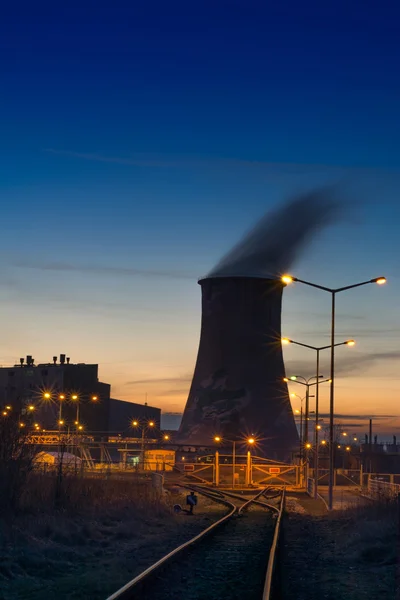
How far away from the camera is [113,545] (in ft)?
48.4

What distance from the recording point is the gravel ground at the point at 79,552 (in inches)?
389

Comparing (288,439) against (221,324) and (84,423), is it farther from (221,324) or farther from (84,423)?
(84,423)

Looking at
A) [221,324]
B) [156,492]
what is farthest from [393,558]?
[221,324]

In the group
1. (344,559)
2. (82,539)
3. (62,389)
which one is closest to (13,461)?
(82,539)

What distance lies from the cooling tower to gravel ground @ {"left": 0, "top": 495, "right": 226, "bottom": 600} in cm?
5186

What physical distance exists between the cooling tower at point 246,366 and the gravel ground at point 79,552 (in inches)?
2042

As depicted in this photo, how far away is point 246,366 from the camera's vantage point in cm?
7188

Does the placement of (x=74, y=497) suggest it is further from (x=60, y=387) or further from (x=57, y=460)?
(x=60, y=387)

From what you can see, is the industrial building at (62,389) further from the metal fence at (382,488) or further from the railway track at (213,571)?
the railway track at (213,571)

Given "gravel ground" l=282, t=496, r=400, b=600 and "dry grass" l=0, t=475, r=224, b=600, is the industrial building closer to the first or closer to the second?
"dry grass" l=0, t=475, r=224, b=600

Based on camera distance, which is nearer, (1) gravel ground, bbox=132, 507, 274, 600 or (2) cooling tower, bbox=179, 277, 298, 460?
(1) gravel ground, bbox=132, 507, 274, 600

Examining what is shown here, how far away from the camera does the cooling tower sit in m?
71.3

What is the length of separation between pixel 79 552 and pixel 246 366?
59.1 m

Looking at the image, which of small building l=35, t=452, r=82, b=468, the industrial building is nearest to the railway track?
small building l=35, t=452, r=82, b=468
